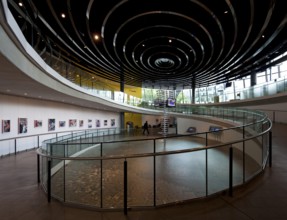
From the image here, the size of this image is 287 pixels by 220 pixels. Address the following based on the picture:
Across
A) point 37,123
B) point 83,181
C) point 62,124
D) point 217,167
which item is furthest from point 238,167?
point 62,124

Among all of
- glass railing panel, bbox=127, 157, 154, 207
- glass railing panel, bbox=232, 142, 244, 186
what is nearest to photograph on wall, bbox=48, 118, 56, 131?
glass railing panel, bbox=127, 157, 154, 207

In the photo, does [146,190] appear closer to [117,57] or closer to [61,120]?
[61,120]

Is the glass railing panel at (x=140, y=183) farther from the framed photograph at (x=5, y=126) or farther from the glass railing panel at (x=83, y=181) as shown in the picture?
the framed photograph at (x=5, y=126)

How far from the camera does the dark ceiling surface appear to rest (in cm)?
890

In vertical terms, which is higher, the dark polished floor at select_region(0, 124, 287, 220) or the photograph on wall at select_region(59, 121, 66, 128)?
the photograph on wall at select_region(59, 121, 66, 128)

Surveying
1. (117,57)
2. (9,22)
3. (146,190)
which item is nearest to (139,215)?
(146,190)

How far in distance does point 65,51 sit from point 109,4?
6.81 m

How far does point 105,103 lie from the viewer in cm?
1744

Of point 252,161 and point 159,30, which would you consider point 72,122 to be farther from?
point 252,161

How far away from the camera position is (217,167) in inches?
221

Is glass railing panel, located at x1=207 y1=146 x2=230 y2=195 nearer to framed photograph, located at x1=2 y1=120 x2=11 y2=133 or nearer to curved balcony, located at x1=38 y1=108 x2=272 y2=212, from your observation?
curved balcony, located at x1=38 y1=108 x2=272 y2=212

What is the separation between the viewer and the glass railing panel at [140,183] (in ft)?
15.6

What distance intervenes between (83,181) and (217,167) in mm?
4204

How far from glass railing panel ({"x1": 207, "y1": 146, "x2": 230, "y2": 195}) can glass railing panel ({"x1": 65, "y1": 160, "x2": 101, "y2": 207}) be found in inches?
112
